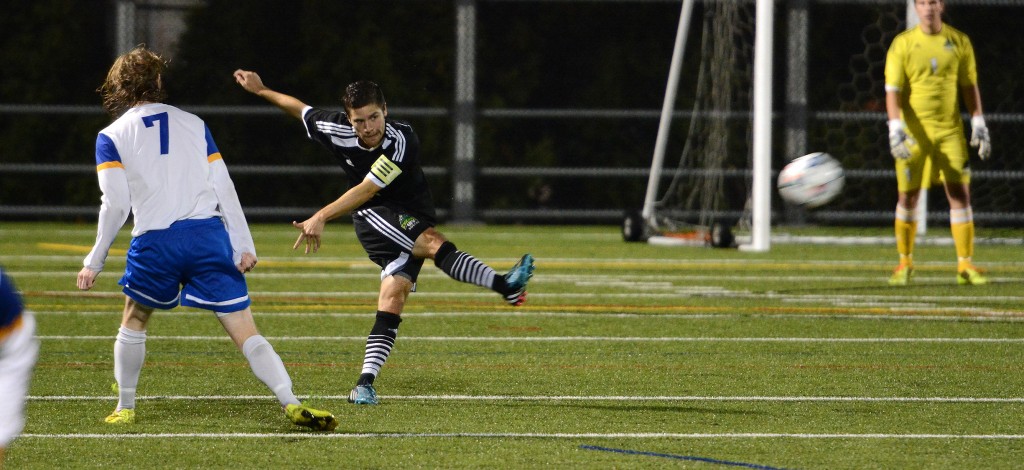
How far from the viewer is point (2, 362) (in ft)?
9.12

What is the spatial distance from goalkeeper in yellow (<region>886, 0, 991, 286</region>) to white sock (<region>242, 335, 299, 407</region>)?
6.66 m

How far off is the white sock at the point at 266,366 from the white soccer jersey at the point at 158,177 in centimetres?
31

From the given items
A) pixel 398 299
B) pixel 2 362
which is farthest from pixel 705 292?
pixel 2 362

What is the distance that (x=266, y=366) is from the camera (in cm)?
511

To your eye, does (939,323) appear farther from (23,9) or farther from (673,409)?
(23,9)

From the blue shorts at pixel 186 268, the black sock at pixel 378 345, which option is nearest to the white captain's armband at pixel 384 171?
the black sock at pixel 378 345

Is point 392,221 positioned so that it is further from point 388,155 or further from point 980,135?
point 980,135

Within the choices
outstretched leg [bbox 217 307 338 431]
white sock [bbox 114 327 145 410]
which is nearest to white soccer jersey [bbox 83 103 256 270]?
outstretched leg [bbox 217 307 338 431]

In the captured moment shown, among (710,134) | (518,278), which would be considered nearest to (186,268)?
(518,278)

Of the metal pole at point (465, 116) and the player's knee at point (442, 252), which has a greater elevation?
the metal pole at point (465, 116)

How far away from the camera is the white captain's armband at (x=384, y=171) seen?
5.76 m

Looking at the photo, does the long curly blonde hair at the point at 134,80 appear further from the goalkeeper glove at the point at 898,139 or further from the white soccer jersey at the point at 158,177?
the goalkeeper glove at the point at 898,139

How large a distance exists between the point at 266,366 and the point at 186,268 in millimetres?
447

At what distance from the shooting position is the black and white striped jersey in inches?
232
